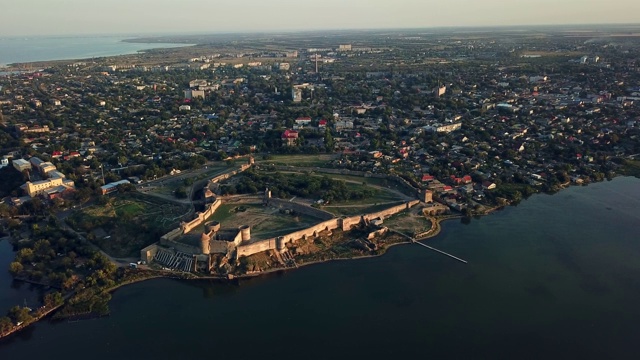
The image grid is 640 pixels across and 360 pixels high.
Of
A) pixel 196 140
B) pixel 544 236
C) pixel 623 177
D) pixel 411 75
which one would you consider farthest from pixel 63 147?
pixel 411 75

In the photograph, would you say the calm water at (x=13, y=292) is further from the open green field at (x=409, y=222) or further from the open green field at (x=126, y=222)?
the open green field at (x=409, y=222)

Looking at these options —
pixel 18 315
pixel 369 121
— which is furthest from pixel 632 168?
pixel 18 315

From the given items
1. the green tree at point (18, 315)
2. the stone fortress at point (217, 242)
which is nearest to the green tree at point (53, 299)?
the green tree at point (18, 315)

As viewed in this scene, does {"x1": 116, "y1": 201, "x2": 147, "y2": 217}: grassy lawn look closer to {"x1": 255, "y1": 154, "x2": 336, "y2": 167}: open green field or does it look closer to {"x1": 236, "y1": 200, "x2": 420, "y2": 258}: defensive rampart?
{"x1": 236, "y1": 200, "x2": 420, "y2": 258}: defensive rampart

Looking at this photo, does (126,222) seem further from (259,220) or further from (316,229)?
(316,229)

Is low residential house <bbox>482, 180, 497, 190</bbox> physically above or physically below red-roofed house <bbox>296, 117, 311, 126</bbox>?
below

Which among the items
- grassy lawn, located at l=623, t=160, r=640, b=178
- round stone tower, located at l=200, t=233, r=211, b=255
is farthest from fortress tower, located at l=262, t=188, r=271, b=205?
grassy lawn, located at l=623, t=160, r=640, b=178

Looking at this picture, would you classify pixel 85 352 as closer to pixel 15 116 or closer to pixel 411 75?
pixel 15 116
